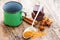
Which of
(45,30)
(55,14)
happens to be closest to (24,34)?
(45,30)

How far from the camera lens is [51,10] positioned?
1179 mm

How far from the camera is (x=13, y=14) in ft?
3.22

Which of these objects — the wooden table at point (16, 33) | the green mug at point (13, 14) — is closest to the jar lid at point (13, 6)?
the green mug at point (13, 14)

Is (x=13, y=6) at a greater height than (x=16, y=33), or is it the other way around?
(x=13, y=6)

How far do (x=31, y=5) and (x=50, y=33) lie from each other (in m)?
0.32

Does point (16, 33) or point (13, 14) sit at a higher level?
point (13, 14)

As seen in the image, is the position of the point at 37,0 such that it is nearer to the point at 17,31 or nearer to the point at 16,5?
the point at 16,5

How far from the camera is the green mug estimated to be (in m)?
0.98

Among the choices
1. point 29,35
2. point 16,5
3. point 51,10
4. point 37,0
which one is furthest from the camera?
point 37,0

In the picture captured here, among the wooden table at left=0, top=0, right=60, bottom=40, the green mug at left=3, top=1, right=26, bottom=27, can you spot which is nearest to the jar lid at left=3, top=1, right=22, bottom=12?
the green mug at left=3, top=1, right=26, bottom=27

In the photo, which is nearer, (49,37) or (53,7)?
(49,37)

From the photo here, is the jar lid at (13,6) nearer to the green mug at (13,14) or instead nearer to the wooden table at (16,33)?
the green mug at (13,14)

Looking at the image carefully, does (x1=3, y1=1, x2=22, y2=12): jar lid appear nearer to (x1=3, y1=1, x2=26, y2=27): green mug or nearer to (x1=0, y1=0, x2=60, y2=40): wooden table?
(x1=3, y1=1, x2=26, y2=27): green mug

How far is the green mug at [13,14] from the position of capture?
98cm
